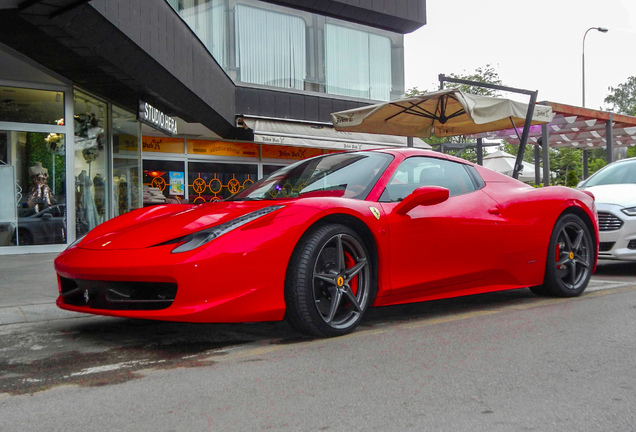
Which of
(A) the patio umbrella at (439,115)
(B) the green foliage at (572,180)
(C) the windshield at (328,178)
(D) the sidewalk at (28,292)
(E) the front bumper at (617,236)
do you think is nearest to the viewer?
(C) the windshield at (328,178)

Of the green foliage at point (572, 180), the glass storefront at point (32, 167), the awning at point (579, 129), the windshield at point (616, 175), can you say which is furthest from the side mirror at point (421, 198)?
the green foliage at point (572, 180)

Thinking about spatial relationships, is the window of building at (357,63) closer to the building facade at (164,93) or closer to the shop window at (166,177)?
the building facade at (164,93)

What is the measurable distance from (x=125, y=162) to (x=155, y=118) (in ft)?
5.76

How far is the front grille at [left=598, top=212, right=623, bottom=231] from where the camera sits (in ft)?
22.9

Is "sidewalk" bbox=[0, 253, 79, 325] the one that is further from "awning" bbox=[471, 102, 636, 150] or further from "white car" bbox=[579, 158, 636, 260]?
"awning" bbox=[471, 102, 636, 150]

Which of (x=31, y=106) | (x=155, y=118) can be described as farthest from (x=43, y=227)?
(x=155, y=118)

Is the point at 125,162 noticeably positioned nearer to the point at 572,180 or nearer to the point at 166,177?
the point at 166,177

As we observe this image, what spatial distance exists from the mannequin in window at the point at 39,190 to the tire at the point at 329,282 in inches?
315

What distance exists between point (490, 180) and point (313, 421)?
10.5 feet

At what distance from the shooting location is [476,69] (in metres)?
36.5

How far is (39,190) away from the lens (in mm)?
10445

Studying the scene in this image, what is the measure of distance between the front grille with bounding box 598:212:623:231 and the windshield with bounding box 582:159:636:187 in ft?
3.84

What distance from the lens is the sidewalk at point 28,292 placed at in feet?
15.5

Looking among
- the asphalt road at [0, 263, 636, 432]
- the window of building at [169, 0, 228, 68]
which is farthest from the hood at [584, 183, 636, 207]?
the window of building at [169, 0, 228, 68]
